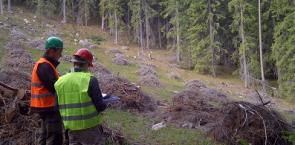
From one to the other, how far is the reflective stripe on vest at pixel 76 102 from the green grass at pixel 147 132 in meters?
4.16

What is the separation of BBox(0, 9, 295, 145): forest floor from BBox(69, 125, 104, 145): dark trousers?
4.00 meters

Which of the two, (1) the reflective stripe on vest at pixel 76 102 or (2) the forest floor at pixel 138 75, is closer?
(1) the reflective stripe on vest at pixel 76 102

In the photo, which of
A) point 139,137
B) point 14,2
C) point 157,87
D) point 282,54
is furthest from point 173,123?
point 14,2

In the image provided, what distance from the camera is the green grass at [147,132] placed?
1016 cm

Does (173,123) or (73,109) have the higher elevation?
(73,109)

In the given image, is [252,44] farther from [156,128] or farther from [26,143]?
[26,143]

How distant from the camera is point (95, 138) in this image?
5656 mm

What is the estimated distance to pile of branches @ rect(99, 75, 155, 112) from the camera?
46.6 feet

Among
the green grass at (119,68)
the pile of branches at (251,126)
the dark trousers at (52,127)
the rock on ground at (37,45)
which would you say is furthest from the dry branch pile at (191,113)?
the rock on ground at (37,45)

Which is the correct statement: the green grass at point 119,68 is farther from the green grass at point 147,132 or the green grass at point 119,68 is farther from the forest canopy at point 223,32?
the green grass at point 147,132

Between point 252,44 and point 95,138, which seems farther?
point 252,44

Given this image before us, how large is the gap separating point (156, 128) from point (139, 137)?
1322 millimetres

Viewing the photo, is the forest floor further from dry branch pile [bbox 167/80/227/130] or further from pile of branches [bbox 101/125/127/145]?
pile of branches [bbox 101/125/127/145]

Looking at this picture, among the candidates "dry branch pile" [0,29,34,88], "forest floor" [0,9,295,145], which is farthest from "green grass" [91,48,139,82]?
"dry branch pile" [0,29,34,88]
